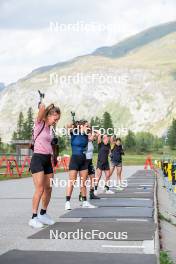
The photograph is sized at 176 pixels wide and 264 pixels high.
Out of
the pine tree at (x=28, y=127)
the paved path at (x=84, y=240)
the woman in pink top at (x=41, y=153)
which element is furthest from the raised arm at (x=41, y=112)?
the pine tree at (x=28, y=127)

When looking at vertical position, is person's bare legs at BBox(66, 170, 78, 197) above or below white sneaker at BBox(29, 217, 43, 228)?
above

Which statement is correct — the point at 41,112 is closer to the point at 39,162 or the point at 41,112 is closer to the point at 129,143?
the point at 39,162

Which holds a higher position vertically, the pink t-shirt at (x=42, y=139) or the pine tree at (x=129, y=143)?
the pink t-shirt at (x=42, y=139)

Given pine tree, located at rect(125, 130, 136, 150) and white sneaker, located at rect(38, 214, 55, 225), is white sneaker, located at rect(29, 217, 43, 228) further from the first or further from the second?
pine tree, located at rect(125, 130, 136, 150)

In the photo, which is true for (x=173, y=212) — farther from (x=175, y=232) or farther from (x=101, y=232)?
(x=101, y=232)

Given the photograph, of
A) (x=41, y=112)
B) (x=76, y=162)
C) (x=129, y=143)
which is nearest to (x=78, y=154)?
(x=76, y=162)

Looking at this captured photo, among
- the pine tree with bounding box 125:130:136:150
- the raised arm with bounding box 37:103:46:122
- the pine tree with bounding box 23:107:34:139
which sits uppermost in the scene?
the pine tree with bounding box 23:107:34:139

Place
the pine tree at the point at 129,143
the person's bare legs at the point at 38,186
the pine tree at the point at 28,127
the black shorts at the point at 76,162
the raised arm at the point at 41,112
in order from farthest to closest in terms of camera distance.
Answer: the pine tree at the point at 129,143 < the pine tree at the point at 28,127 < the black shorts at the point at 76,162 < the person's bare legs at the point at 38,186 < the raised arm at the point at 41,112

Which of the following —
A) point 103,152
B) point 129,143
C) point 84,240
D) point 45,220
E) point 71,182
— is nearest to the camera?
point 84,240

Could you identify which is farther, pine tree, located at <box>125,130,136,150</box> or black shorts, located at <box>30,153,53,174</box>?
pine tree, located at <box>125,130,136,150</box>

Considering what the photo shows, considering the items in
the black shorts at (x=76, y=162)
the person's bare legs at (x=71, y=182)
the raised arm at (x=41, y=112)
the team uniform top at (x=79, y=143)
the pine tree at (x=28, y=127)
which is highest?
the pine tree at (x=28, y=127)

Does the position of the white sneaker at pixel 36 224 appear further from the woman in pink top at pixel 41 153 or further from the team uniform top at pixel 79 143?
the team uniform top at pixel 79 143

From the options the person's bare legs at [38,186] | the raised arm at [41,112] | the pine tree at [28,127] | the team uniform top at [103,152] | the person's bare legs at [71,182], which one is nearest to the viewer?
the raised arm at [41,112]

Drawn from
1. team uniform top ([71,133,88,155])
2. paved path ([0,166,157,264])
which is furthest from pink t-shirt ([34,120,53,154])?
team uniform top ([71,133,88,155])
